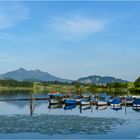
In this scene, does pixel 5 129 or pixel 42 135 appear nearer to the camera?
pixel 42 135

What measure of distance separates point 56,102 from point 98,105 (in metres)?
13.0

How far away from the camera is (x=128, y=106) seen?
86.3 metres

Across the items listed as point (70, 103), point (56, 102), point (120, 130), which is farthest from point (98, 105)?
point (120, 130)

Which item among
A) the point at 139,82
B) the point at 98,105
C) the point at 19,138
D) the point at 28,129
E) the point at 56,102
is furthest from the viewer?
the point at 139,82

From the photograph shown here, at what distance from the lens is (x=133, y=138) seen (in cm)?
3528

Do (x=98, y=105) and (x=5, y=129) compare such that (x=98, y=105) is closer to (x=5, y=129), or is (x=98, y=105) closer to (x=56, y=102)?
(x=56, y=102)

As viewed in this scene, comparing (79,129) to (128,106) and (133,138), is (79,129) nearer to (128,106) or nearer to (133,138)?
(133,138)

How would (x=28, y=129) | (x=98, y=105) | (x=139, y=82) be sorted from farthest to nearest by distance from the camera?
1. (x=139, y=82)
2. (x=98, y=105)
3. (x=28, y=129)

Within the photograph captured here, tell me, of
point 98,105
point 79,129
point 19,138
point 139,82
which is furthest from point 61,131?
point 139,82

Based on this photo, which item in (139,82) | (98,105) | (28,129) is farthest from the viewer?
(139,82)

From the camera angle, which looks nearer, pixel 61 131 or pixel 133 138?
pixel 133 138

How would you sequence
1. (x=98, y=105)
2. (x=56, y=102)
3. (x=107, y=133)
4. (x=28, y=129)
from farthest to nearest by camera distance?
1. (x=56, y=102)
2. (x=98, y=105)
3. (x=28, y=129)
4. (x=107, y=133)

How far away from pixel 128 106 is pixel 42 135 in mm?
52226

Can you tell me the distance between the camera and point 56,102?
3652 inches
